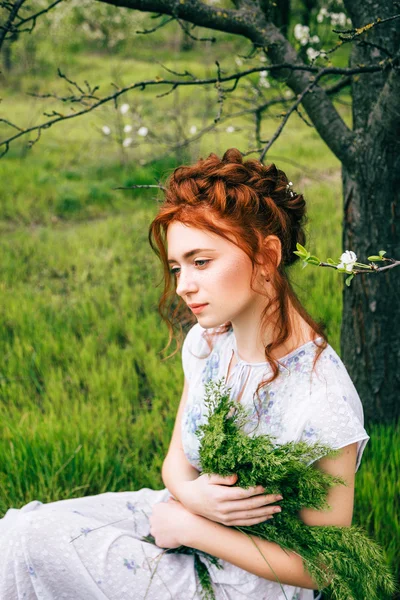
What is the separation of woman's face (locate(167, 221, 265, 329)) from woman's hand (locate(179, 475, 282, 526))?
0.39 metres

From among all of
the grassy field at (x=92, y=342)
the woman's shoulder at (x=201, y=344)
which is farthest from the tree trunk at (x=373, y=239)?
the woman's shoulder at (x=201, y=344)

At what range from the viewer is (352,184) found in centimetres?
225

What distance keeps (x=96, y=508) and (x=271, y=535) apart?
57cm

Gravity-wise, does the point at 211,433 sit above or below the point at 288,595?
above

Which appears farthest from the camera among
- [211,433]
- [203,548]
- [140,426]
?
[140,426]

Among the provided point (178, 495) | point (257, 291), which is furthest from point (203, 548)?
point (257, 291)

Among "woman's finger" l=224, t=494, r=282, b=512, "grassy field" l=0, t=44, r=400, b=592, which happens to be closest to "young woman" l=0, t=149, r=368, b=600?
"woman's finger" l=224, t=494, r=282, b=512

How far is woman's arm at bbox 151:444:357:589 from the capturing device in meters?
1.39

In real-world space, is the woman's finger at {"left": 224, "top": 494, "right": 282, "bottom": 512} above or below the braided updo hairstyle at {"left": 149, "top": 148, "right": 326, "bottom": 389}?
below

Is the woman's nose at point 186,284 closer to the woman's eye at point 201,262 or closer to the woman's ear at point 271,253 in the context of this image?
the woman's eye at point 201,262

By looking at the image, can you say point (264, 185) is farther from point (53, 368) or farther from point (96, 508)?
point (53, 368)

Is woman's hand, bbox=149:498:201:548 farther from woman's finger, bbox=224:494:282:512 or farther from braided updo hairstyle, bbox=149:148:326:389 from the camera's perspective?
braided updo hairstyle, bbox=149:148:326:389

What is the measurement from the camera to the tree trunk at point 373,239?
6.95 ft

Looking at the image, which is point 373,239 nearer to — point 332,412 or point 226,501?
point 332,412
